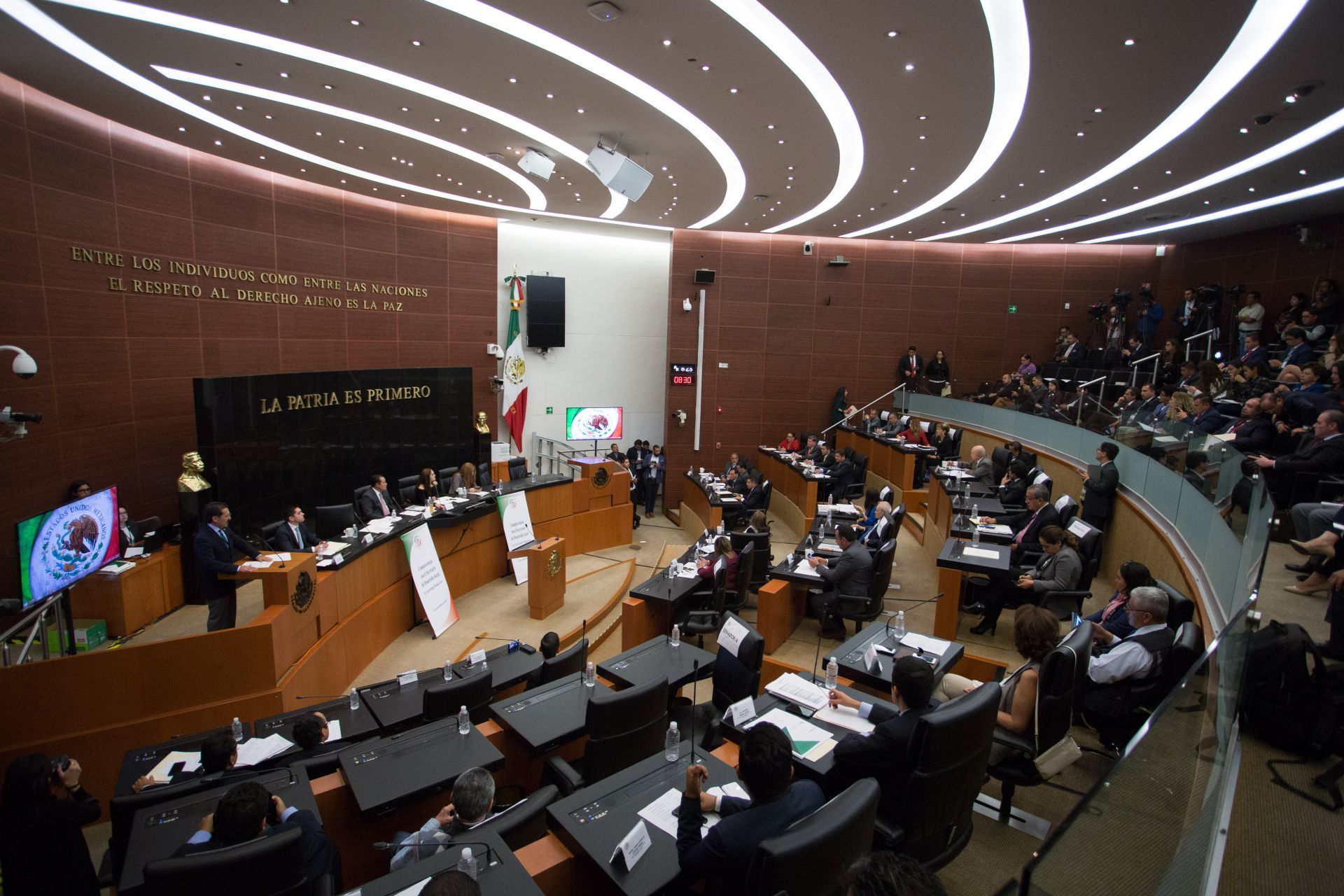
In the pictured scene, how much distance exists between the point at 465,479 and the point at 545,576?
2.35 m

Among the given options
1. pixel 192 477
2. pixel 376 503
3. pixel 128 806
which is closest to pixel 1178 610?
pixel 128 806

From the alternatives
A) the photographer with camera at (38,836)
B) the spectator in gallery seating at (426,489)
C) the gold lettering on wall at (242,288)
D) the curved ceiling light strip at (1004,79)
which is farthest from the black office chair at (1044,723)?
the gold lettering on wall at (242,288)

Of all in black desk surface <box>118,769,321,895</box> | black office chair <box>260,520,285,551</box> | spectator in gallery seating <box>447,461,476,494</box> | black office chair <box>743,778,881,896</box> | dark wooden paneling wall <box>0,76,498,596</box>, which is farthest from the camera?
spectator in gallery seating <box>447,461,476,494</box>

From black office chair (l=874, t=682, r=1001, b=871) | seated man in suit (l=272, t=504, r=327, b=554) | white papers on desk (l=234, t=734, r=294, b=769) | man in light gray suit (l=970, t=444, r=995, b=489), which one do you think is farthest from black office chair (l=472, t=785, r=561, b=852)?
man in light gray suit (l=970, t=444, r=995, b=489)

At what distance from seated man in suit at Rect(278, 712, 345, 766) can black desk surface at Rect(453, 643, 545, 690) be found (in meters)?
0.87

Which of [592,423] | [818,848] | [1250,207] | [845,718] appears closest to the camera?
[818,848]

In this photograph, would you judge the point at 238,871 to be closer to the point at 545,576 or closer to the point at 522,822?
the point at 522,822

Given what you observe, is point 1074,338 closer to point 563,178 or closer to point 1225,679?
Answer: point 563,178

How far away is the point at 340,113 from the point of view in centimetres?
705

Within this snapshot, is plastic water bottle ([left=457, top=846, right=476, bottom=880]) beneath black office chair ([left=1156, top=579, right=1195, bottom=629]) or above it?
beneath

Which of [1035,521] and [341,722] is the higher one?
[1035,521]

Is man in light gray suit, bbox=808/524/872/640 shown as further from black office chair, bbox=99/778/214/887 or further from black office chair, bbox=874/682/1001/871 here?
black office chair, bbox=99/778/214/887

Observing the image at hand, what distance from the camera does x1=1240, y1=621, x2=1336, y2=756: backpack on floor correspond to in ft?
9.93

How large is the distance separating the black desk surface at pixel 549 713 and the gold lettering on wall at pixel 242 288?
635cm
